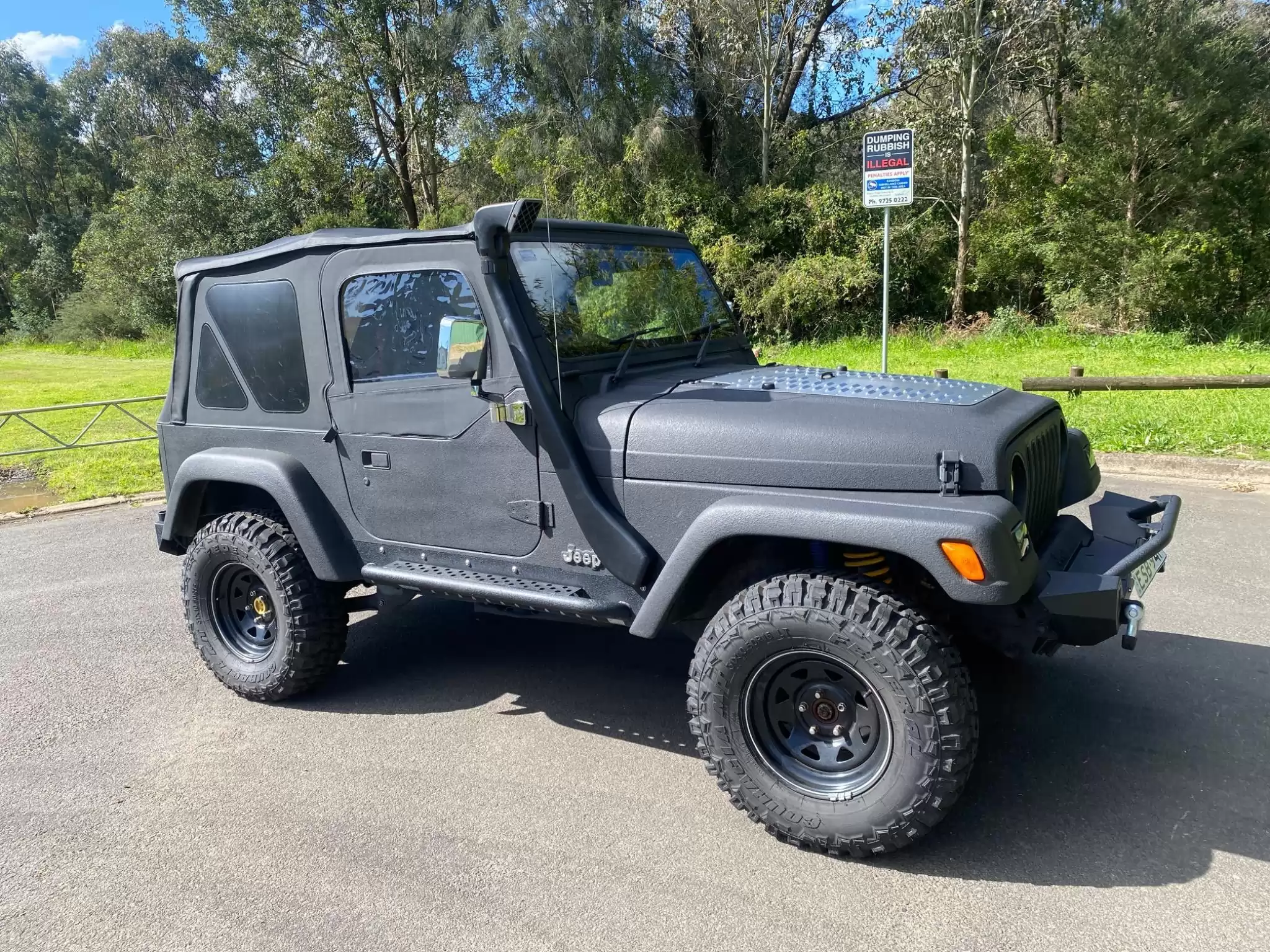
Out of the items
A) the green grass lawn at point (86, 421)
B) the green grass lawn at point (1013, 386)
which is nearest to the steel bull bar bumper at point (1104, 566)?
the green grass lawn at point (1013, 386)

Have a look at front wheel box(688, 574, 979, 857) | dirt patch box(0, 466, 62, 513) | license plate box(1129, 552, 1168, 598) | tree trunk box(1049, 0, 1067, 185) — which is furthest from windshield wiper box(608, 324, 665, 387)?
tree trunk box(1049, 0, 1067, 185)

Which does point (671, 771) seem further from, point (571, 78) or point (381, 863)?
point (571, 78)

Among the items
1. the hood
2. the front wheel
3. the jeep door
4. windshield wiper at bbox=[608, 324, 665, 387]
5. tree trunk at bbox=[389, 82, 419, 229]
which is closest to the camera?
the front wheel

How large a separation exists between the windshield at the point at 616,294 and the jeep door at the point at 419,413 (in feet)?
0.79

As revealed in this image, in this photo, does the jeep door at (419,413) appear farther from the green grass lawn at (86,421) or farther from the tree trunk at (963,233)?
the tree trunk at (963,233)

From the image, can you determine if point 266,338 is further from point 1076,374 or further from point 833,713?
point 1076,374

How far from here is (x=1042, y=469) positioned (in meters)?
3.31

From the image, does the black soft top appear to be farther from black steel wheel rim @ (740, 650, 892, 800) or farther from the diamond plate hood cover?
black steel wheel rim @ (740, 650, 892, 800)

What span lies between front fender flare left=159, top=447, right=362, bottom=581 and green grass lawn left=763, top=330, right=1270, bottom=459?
4.83m

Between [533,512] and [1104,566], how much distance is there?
6.42 ft

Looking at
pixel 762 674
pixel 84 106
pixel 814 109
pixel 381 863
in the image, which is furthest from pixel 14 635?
pixel 84 106

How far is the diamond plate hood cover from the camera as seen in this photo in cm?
320

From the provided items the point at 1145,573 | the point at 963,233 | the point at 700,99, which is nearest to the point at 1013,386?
the point at 1145,573

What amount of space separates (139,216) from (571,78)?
59.3 ft
